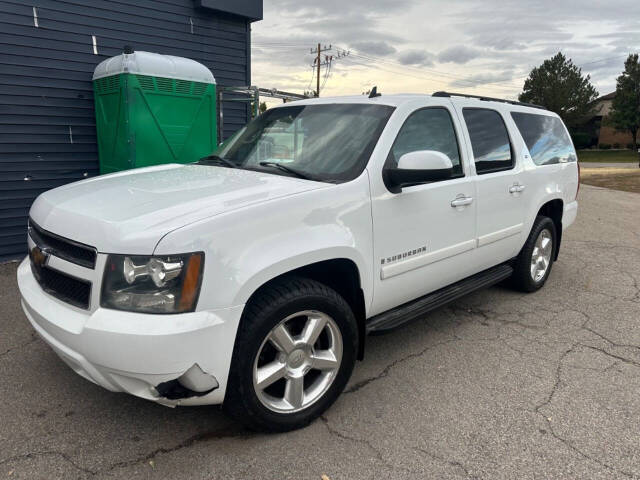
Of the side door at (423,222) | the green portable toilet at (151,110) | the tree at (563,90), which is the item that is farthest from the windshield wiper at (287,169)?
the tree at (563,90)

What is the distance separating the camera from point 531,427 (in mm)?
2693

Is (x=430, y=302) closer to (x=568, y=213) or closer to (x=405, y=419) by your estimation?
(x=405, y=419)

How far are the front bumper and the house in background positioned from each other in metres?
58.5

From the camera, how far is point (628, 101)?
4553 centimetres

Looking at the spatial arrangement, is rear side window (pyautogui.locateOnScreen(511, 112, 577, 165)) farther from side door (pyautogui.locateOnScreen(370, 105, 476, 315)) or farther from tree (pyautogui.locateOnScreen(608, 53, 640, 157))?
tree (pyautogui.locateOnScreen(608, 53, 640, 157))

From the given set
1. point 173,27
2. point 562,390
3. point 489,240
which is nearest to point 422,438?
point 562,390

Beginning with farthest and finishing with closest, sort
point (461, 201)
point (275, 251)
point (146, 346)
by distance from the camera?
point (461, 201) → point (275, 251) → point (146, 346)

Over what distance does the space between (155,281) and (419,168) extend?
1.60 meters

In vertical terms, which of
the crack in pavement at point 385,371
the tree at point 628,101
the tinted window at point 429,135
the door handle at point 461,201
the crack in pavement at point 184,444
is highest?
the tree at point 628,101

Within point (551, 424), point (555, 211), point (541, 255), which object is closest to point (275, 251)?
point (551, 424)

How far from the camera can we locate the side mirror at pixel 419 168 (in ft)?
9.22

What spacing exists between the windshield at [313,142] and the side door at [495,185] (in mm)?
999

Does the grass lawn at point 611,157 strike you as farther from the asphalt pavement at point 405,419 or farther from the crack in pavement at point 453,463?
the crack in pavement at point 453,463

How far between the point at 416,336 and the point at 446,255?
0.81 m
